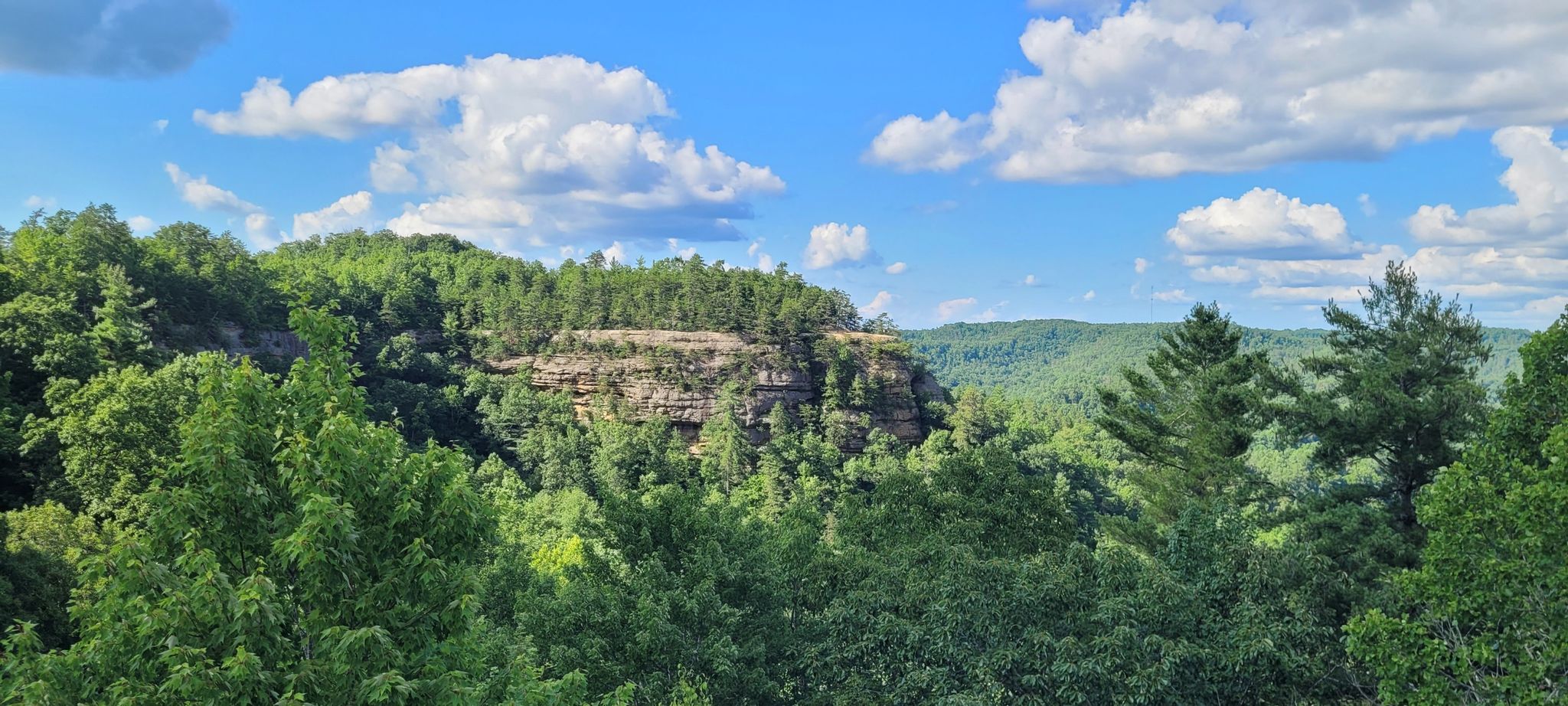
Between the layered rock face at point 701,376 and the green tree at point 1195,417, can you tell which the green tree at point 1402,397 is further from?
the layered rock face at point 701,376

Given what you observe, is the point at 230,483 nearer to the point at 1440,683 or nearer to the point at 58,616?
the point at 1440,683

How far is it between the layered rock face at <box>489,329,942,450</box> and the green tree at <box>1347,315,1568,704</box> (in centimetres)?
5563

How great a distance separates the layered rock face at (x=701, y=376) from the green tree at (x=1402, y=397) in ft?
→ 159

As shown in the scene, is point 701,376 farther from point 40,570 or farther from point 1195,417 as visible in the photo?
point 40,570

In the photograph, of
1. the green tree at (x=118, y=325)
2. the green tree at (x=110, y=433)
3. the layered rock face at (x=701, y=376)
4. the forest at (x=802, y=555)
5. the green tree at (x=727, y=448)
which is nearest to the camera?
the forest at (x=802, y=555)

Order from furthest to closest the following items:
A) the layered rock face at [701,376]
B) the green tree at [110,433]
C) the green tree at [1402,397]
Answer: the layered rock face at [701,376]
the green tree at [110,433]
the green tree at [1402,397]

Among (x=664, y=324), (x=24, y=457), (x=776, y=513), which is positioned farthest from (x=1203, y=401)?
(x=664, y=324)

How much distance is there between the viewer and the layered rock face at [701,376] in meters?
66.9

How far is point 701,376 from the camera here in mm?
67625

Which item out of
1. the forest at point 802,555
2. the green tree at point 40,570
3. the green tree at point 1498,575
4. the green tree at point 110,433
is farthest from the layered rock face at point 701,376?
the green tree at point 1498,575

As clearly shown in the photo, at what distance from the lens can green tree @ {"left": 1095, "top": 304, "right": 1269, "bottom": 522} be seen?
21594mm

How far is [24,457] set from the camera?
26141 millimetres

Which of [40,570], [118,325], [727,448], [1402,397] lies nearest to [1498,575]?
[1402,397]

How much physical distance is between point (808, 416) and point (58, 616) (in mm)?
52870
